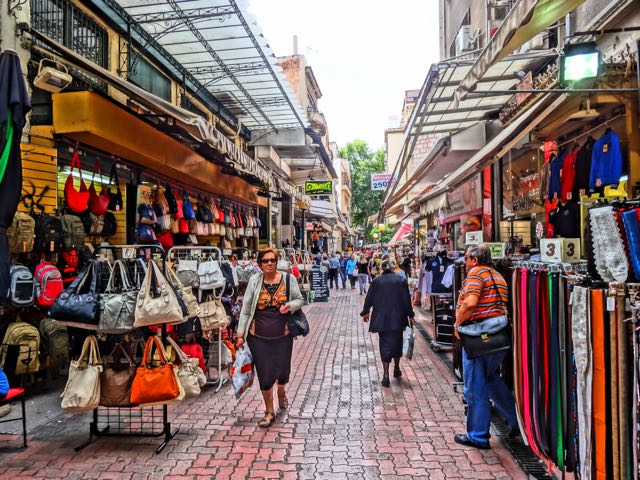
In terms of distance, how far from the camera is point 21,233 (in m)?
5.75

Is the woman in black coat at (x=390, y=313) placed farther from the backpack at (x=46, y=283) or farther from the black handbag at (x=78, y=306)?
the backpack at (x=46, y=283)

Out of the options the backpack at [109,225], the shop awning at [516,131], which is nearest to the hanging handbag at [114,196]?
the backpack at [109,225]

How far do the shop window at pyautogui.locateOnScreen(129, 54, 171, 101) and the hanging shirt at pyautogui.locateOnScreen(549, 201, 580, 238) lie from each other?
8044 millimetres

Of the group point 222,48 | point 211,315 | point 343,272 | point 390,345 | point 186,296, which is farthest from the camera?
point 343,272

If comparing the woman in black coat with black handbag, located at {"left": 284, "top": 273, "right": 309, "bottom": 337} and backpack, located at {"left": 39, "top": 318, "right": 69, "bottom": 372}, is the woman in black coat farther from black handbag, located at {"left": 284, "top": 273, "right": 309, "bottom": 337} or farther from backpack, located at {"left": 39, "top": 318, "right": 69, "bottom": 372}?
backpack, located at {"left": 39, "top": 318, "right": 69, "bottom": 372}

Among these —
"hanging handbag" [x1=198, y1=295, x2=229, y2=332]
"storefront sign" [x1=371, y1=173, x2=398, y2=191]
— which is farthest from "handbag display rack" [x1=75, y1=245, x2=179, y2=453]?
"storefront sign" [x1=371, y1=173, x2=398, y2=191]

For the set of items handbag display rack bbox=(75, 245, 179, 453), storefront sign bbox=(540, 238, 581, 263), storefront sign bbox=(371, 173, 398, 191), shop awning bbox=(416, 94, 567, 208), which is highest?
storefront sign bbox=(371, 173, 398, 191)

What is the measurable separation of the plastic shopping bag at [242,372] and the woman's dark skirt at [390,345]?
226 centimetres

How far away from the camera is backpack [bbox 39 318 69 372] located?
242 inches

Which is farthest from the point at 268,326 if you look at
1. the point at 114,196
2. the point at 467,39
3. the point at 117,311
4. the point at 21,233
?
the point at 467,39

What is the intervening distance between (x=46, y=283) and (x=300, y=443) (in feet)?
12.5

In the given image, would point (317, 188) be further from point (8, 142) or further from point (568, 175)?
point (8, 142)

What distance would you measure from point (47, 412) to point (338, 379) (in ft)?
12.3

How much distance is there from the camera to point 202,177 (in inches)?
396
